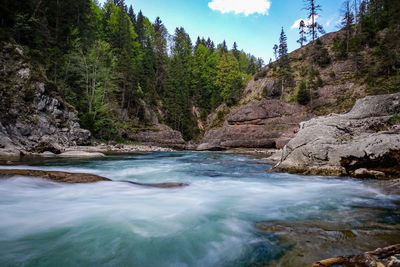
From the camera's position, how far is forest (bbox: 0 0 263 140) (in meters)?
20.3

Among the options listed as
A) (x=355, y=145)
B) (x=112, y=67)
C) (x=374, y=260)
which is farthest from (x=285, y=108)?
(x=374, y=260)

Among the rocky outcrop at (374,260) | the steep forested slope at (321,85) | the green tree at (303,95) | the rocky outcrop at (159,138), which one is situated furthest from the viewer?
the green tree at (303,95)

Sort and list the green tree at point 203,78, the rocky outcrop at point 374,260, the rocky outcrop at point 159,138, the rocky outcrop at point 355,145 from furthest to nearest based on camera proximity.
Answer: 1. the green tree at point 203,78
2. the rocky outcrop at point 159,138
3. the rocky outcrop at point 355,145
4. the rocky outcrop at point 374,260

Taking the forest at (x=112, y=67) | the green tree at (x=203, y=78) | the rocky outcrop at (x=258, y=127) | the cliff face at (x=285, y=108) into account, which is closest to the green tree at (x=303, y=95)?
the cliff face at (x=285, y=108)

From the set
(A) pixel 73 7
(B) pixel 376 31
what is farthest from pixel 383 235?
(B) pixel 376 31

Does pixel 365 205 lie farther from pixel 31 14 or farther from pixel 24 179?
pixel 31 14

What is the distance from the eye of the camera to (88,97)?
76.9 ft

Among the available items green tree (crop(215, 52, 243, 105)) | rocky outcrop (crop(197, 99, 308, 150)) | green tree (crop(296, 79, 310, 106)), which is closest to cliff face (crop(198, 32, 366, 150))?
rocky outcrop (crop(197, 99, 308, 150))

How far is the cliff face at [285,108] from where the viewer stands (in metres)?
24.7

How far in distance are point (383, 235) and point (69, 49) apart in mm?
31473

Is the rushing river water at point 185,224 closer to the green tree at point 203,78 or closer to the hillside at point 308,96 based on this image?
the hillside at point 308,96

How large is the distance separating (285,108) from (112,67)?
2491 centimetres

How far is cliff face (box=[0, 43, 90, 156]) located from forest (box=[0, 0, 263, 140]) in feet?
7.14

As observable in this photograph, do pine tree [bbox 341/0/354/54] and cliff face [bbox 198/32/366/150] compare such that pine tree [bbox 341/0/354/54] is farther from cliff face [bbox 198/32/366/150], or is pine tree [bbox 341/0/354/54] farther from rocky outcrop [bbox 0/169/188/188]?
rocky outcrop [bbox 0/169/188/188]
